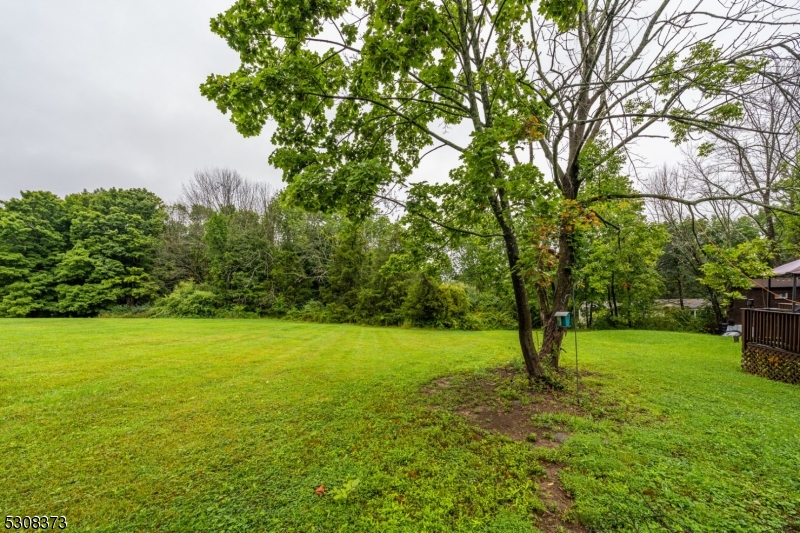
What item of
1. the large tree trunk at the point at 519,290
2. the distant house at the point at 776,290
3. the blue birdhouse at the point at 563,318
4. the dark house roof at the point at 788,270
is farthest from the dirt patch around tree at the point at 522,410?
Answer: the dark house roof at the point at 788,270

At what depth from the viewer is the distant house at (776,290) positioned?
21.2ft

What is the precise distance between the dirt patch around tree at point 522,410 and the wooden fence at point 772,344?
15.9 feet

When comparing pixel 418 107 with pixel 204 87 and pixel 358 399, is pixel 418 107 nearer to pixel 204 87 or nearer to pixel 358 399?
pixel 204 87

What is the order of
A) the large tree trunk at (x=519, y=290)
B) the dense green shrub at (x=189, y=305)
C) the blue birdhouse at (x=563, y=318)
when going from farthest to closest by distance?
the dense green shrub at (x=189, y=305) → the blue birdhouse at (x=563, y=318) → the large tree trunk at (x=519, y=290)

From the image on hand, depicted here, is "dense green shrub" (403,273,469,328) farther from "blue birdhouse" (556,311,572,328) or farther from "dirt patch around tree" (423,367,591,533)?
"blue birdhouse" (556,311,572,328)

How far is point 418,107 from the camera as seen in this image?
16.8 feet

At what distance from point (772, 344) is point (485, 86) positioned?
820 centimetres

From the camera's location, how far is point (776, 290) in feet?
41.2

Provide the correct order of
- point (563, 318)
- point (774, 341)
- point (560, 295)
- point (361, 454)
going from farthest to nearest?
point (774, 341)
point (560, 295)
point (563, 318)
point (361, 454)

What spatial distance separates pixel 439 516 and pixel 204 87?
526 centimetres

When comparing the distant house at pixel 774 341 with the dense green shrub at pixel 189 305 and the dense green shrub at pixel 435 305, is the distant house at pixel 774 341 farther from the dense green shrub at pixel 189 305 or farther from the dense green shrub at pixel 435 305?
the dense green shrub at pixel 189 305

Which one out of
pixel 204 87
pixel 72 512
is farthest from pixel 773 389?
pixel 204 87

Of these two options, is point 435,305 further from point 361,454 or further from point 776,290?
point 776,290

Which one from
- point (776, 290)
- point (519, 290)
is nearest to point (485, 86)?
point (519, 290)
